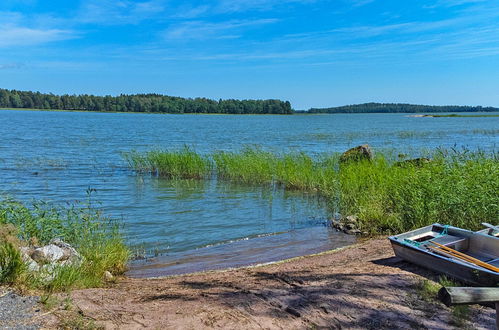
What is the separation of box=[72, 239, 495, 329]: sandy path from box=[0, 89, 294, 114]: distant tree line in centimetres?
14731

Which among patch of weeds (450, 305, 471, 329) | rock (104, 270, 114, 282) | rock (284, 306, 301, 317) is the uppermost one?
rock (284, 306, 301, 317)

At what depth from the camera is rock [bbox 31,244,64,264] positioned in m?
7.13

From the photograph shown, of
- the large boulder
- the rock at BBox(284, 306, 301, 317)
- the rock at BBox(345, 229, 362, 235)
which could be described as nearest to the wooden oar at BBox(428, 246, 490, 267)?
the rock at BBox(284, 306, 301, 317)

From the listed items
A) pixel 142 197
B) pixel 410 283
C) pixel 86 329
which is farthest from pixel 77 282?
pixel 142 197

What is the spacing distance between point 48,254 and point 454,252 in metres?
6.40

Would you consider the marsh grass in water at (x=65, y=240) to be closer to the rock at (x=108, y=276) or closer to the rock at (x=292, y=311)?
the rock at (x=108, y=276)

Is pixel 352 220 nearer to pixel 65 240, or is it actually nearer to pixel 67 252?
pixel 65 240

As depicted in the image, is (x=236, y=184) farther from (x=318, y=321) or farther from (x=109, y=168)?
(x=318, y=321)

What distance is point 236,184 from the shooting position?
18.8m

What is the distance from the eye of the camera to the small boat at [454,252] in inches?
248

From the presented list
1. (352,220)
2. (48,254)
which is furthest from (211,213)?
(48,254)

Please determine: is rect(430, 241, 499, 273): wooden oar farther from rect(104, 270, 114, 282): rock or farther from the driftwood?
rect(104, 270, 114, 282): rock

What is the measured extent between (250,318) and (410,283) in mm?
2642

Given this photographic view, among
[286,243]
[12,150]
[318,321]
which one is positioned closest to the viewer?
[318,321]
